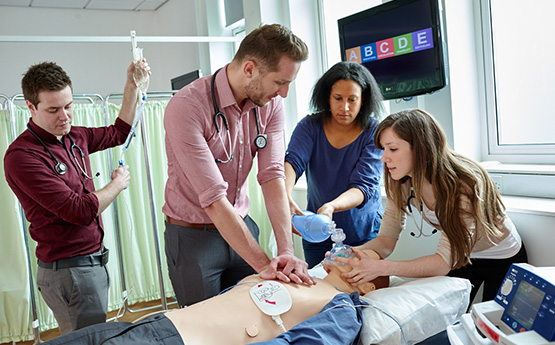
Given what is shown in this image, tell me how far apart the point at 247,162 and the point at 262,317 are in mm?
608

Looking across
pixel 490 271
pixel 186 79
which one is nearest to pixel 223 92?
pixel 490 271

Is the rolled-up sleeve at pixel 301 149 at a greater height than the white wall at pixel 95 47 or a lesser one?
lesser

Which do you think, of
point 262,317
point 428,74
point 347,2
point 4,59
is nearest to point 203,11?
point 347,2

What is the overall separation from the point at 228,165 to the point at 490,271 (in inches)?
41.3

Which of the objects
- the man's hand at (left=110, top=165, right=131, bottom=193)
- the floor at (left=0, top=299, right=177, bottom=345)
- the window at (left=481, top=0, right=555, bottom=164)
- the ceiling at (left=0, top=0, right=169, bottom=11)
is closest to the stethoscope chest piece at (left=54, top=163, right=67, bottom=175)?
the man's hand at (left=110, top=165, right=131, bottom=193)

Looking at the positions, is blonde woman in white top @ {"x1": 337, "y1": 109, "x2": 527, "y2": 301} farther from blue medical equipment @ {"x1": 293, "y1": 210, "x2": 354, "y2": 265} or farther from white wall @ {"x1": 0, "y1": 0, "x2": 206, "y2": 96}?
white wall @ {"x1": 0, "y1": 0, "x2": 206, "y2": 96}

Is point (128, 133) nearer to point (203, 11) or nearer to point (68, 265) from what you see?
point (68, 265)

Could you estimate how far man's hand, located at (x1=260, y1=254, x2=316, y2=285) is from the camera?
1.61 meters

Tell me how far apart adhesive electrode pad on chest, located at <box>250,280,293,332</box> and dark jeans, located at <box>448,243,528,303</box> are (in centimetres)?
74

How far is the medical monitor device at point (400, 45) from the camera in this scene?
219cm

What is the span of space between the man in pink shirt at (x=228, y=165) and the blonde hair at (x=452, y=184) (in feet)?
1.55

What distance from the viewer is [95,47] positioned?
554 centimetres

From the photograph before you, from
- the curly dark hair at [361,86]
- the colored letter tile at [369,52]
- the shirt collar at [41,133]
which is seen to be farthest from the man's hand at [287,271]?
the colored letter tile at [369,52]

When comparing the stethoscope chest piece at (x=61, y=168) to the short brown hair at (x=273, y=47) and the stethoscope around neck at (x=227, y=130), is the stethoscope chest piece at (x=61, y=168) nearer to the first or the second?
the stethoscope around neck at (x=227, y=130)
